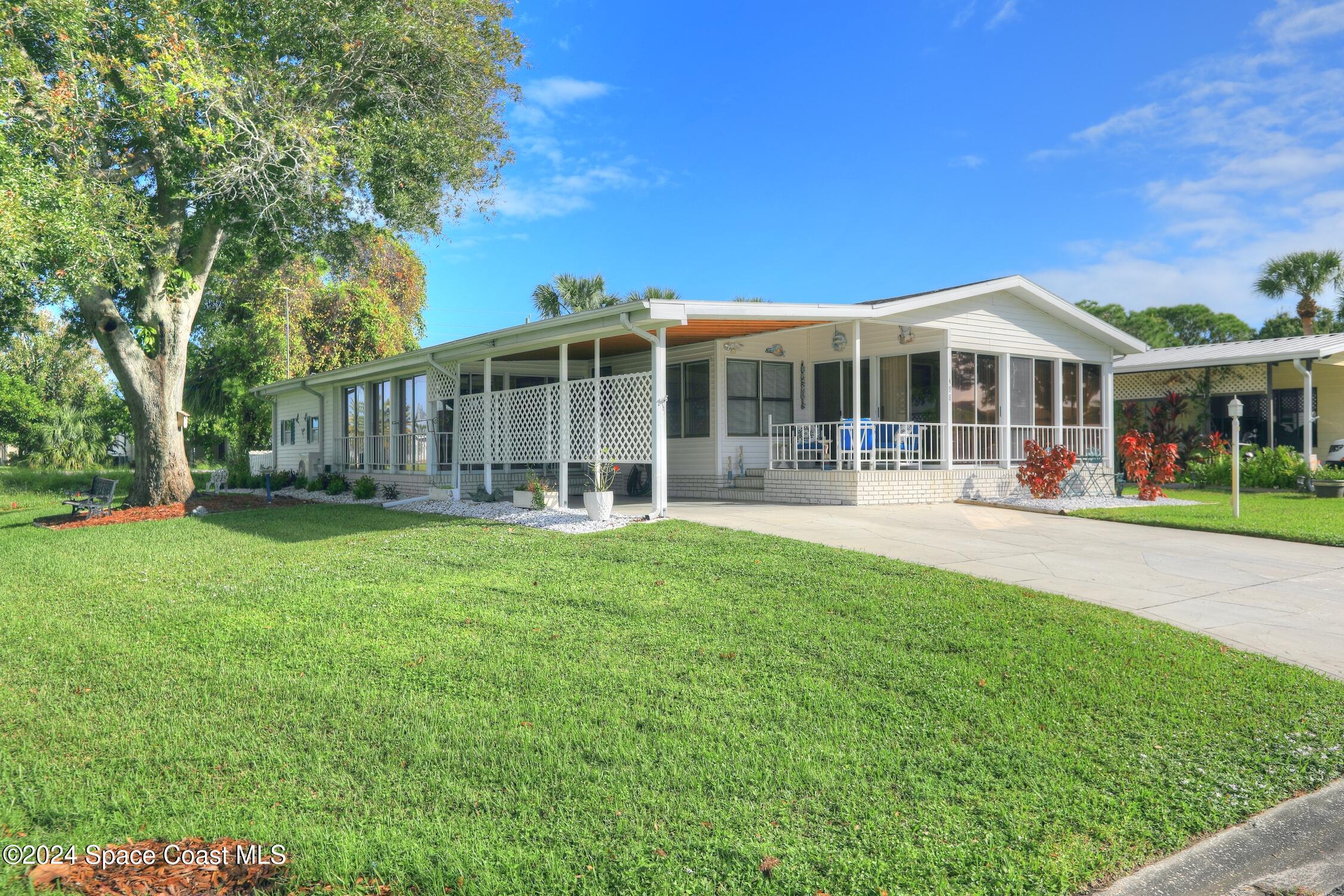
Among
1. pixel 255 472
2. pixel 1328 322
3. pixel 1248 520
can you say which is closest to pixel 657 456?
pixel 1248 520

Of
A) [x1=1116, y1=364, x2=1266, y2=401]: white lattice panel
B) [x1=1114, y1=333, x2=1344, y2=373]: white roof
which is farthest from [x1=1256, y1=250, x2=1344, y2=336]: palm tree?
[x1=1116, y1=364, x2=1266, y2=401]: white lattice panel

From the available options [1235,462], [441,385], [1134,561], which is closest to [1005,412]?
[1235,462]

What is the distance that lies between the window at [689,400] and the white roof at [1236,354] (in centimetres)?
1082

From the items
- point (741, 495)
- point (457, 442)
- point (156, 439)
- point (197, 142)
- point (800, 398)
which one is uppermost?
point (197, 142)

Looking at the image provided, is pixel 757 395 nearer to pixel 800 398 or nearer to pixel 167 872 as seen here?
pixel 800 398

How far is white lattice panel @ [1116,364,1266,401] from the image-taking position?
66.8 ft

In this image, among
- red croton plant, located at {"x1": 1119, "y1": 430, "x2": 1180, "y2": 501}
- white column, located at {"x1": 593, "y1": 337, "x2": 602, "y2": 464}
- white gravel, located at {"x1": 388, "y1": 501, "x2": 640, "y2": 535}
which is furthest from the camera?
red croton plant, located at {"x1": 1119, "y1": 430, "x2": 1180, "y2": 501}

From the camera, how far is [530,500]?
13039 millimetres

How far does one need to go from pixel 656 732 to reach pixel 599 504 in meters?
7.43

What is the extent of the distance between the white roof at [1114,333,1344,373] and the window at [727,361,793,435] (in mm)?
9069

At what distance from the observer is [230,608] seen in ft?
22.0

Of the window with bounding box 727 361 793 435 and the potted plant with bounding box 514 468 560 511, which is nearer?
the potted plant with bounding box 514 468 560 511

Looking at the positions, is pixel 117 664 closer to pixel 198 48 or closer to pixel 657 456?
pixel 657 456

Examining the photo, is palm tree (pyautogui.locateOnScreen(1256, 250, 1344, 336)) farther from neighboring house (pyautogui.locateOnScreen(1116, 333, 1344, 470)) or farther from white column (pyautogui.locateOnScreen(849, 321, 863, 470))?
white column (pyautogui.locateOnScreen(849, 321, 863, 470))
